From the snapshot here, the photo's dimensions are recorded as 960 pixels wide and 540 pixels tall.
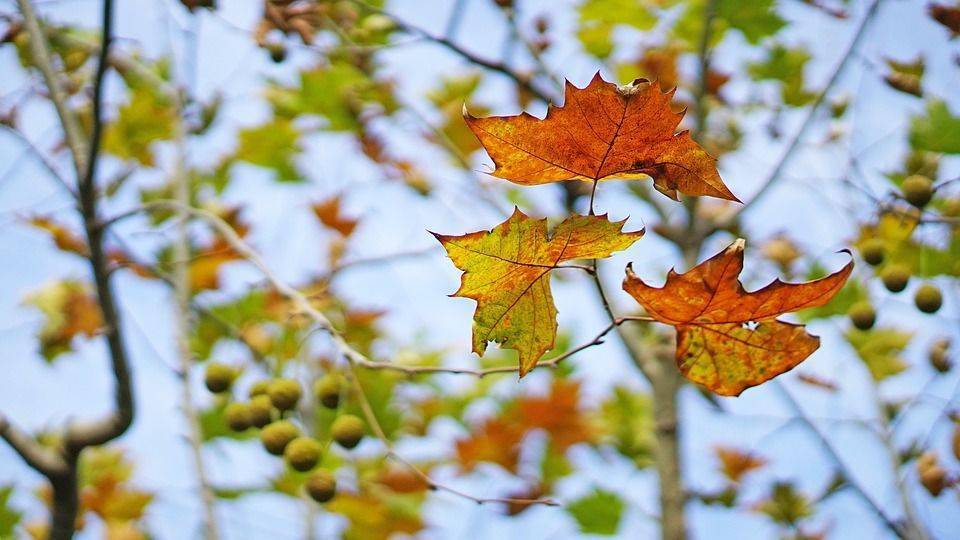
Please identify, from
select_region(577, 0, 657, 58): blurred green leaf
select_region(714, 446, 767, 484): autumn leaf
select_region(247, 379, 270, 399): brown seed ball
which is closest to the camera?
select_region(247, 379, 270, 399): brown seed ball

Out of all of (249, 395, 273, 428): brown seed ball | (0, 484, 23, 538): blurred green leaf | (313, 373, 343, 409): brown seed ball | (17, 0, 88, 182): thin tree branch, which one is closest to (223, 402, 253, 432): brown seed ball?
(249, 395, 273, 428): brown seed ball

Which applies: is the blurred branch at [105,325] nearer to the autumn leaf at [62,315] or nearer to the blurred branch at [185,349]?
the blurred branch at [185,349]

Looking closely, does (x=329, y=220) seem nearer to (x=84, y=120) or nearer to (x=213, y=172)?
(x=213, y=172)

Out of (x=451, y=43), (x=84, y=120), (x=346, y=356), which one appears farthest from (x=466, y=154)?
(x=346, y=356)

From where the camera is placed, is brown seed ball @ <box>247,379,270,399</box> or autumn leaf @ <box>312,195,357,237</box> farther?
autumn leaf @ <box>312,195,357,237</box>

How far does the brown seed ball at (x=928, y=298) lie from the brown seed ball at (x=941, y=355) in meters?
0.25

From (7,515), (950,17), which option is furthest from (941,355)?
(7,515)

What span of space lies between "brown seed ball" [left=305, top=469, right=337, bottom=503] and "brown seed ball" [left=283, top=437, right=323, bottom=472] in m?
0.03

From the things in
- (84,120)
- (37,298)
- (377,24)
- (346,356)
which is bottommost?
(37,298)

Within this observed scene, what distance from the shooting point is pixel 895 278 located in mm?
1430

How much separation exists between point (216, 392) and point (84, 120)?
3.99 feet

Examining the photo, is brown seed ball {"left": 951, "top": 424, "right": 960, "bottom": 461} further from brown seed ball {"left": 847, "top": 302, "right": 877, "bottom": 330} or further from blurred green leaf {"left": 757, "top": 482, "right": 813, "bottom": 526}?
blurred green leaf {"left": 757, "top": 482, "right": 813, "bottom": 526}

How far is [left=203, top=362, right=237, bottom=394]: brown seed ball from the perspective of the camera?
4.64 feet

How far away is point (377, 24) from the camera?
218 centimetres
